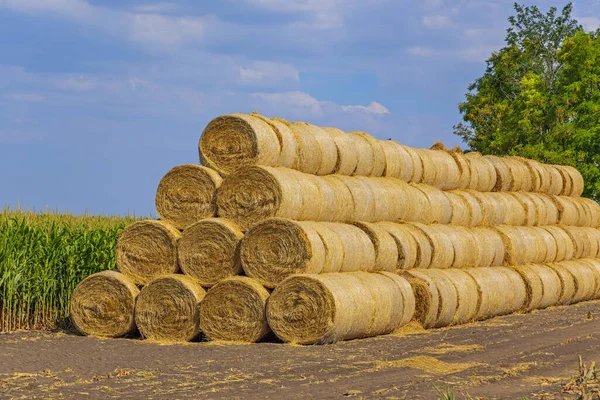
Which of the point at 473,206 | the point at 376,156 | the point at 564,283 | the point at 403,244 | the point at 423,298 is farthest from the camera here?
the point at 564,283

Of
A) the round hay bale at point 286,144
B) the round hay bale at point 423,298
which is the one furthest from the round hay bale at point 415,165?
the round hay bale at point 286,144

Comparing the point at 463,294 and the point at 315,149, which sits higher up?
the point at 315,149

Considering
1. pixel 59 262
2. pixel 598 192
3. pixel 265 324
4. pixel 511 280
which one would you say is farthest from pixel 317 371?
pixel 598 192

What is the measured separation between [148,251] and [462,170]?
26.2ft

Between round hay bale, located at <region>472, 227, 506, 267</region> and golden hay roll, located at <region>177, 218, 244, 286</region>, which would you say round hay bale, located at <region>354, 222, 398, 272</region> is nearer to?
golden hay roll, located at <region>177, 218, 244, 286</region>

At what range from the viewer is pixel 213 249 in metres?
14.6

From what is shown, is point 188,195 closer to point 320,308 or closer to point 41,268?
point 320,308

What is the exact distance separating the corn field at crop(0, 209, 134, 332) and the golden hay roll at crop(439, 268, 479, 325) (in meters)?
6.69

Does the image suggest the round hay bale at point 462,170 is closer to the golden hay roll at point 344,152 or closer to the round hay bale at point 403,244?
the round hay bale at point 403,244

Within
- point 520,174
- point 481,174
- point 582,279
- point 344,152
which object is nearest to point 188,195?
point 344,152

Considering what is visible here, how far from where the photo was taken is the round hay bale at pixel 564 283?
22.3 m

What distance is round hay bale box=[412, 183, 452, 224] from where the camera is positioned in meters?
18.3

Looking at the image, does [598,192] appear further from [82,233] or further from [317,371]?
[317,371]

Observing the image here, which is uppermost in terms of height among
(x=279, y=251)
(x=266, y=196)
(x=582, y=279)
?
(x=266, y=196)
